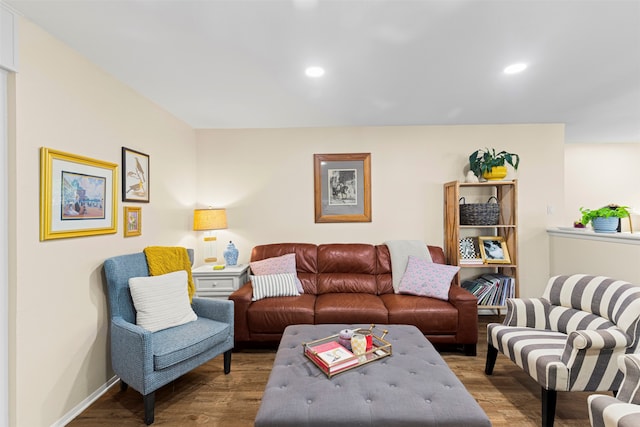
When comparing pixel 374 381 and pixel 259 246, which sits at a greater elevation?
pixel 259 246

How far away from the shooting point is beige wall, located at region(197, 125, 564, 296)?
136 inches

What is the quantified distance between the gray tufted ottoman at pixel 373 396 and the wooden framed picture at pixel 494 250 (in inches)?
73.2

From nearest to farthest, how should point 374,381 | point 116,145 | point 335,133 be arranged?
point 374,381
point 116,145
point 335,133

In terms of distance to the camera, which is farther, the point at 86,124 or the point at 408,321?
the point at 408,321

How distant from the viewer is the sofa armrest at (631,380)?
1.32 metres

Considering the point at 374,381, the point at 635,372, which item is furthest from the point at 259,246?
the point at 635,372

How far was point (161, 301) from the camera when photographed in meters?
2.14

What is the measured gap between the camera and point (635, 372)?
4.43 feet

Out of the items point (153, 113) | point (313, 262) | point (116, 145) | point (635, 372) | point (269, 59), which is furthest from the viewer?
point (313, 262)

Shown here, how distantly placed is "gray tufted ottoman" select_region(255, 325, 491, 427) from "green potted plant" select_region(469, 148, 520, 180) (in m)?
2.27

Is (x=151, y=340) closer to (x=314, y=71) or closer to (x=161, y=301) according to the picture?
(x=161, y=301)

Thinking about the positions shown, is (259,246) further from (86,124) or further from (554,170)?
(554,170)

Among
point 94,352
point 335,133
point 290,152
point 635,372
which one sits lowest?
point 94,352

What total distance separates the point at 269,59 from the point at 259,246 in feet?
6.71
